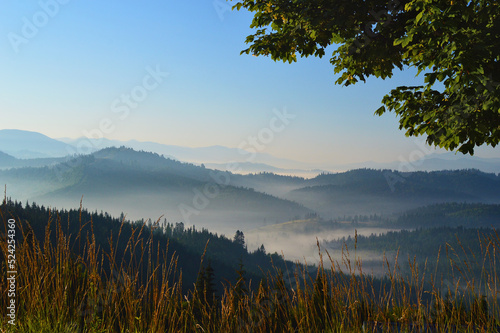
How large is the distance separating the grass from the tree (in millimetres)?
3654

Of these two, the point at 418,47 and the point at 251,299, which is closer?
the point at 251,299

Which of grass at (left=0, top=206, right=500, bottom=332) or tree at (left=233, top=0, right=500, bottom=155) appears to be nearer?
grass at (left=0, top=206, right=500, bottom=332)

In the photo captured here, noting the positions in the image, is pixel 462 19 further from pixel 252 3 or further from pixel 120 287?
pixel 120 287

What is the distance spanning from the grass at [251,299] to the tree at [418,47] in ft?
12.0

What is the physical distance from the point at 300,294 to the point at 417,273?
1454mm

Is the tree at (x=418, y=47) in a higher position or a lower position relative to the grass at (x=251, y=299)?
higher

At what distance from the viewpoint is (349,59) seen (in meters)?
9.61

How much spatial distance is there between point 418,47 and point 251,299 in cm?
686

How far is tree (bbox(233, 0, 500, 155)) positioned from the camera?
23.0 feet

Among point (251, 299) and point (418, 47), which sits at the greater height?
point (418, 47)

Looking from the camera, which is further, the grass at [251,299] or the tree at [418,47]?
the tree at [418,47]

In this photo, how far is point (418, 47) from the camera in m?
8.45

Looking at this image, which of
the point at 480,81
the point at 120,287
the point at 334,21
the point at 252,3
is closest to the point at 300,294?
the point at 120,287

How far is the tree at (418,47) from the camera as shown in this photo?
700 cm
